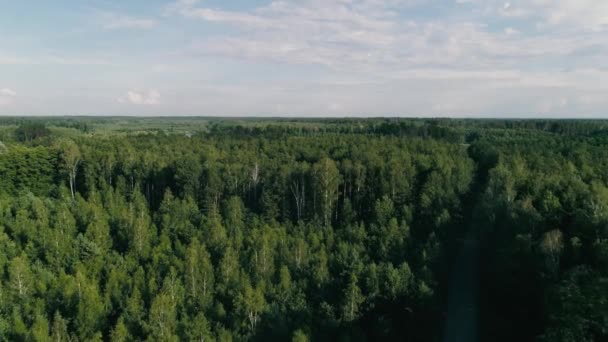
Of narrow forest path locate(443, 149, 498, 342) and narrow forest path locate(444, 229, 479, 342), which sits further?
narrow forest path locate(443, 149, 498, 342)

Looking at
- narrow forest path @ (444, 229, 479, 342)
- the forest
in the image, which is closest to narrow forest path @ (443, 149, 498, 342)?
narrow forest path @ (444, 229, 479, 342)

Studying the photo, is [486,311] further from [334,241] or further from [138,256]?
[138,256]

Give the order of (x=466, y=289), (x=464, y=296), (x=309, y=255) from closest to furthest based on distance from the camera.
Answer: (x=464, y=296) < (x=309, y=255) < (x=466, y=289)

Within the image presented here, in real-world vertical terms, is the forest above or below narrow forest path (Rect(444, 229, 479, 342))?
above

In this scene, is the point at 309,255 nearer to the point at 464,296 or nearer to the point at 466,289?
the point at 464,296

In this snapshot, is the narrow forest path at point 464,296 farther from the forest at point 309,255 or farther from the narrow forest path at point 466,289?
the forest at point 309,255

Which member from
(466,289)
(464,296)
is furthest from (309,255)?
(466,289)

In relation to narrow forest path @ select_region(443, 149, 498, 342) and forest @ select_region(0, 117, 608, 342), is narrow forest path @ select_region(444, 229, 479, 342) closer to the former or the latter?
narrow forest path @ select_region(443, 149, 498, 342)

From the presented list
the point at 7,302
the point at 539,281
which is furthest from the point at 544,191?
the point at 7,302
